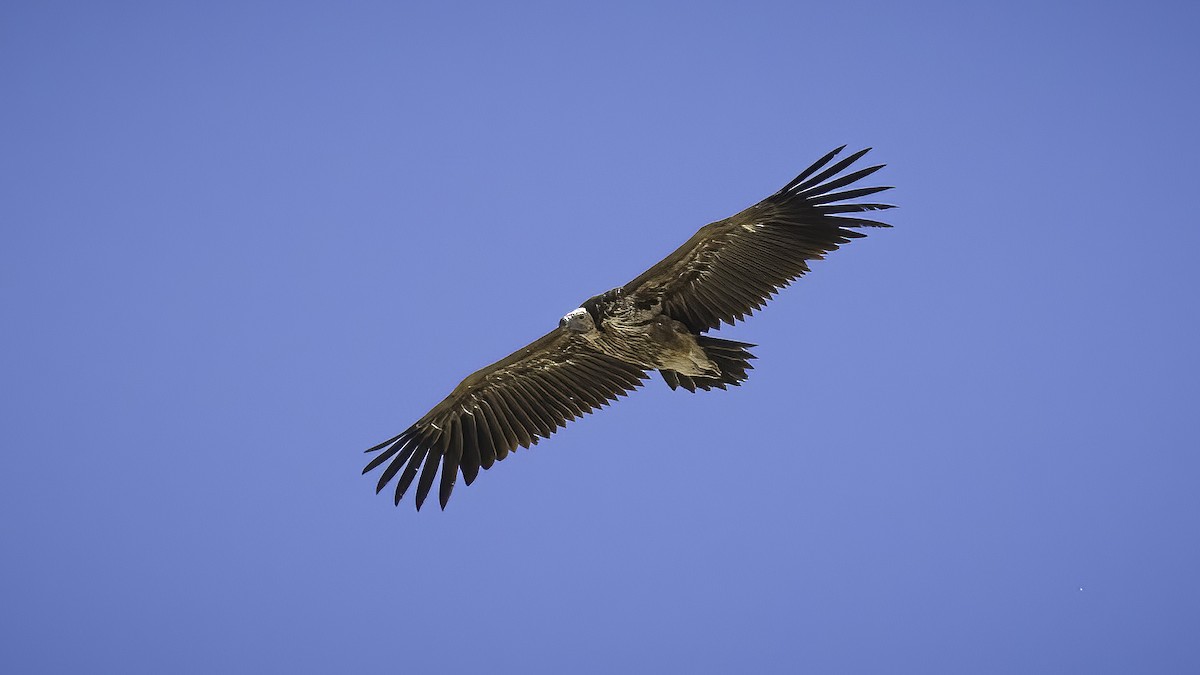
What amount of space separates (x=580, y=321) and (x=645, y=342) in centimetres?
64

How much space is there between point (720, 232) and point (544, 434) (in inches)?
112

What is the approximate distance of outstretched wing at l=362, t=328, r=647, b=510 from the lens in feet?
42.8

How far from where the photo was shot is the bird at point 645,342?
469 inches

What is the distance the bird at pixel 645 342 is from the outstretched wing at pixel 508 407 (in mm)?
10

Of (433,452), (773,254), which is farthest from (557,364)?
(773,254)

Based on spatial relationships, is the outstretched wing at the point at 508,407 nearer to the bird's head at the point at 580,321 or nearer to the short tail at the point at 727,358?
the bird's head at the point at 580,321

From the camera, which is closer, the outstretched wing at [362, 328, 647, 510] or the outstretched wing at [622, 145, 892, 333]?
the outstretched wing at [622, 145, 892, 333]

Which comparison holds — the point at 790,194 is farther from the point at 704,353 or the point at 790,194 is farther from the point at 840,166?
the point at 704,353

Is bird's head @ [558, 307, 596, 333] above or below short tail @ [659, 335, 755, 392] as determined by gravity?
above

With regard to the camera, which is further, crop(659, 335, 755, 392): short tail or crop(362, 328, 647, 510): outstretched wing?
crop(362, 328, 647, 510): outstretched wing

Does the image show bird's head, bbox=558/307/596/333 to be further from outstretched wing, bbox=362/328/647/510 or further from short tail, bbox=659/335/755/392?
short tail, bbox=659/335/755/392

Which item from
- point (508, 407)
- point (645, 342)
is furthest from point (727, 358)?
point (508, 407)

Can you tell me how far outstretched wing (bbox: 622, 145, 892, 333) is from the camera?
1180cm

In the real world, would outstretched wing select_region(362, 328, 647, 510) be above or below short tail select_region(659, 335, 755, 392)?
above
